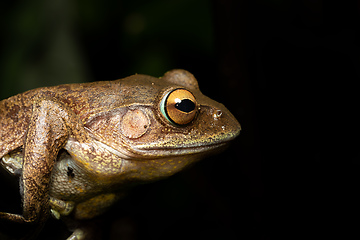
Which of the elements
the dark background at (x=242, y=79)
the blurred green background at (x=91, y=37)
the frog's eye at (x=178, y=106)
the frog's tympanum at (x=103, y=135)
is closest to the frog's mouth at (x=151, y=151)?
the frog's tympanum at (x=103, y=135)

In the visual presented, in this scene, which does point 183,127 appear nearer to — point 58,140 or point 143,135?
point 143,135

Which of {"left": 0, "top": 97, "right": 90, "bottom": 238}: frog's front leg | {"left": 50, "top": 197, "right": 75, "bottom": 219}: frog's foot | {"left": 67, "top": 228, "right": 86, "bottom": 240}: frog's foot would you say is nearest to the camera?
{"left": 0, "top": 97, "right": 90, "bottom": 238}: frog's front leg

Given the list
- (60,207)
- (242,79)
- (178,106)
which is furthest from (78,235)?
(242,79)

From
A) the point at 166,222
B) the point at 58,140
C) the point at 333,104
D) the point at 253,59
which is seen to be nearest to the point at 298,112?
the point at 333,104

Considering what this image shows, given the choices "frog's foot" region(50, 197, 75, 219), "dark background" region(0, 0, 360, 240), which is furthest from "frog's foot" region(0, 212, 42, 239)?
"dark background" region(0, 0, 360, 240)

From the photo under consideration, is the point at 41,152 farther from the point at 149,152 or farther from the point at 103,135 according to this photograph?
the point at 149,152

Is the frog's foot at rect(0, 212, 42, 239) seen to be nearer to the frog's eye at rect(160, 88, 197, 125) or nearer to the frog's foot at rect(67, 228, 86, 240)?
the frog's foot at rect(67, 228, 86, 240)

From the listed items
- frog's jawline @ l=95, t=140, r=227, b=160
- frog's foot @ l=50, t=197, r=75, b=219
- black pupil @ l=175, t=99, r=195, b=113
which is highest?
black pupil @ l=175, t=99, r=195, b=113
